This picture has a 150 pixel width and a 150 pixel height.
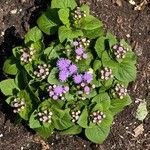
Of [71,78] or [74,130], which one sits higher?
[71,78]

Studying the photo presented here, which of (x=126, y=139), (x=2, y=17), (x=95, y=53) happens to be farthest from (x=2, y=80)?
(x=126, y=139)

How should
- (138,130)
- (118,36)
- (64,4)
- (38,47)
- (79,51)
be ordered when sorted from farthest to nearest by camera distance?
(118,36)
(138,130)
(64,4)
(38,47)
(79,51)

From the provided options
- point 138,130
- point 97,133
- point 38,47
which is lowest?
point 138,130

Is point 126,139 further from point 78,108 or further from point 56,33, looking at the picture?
point 56,33

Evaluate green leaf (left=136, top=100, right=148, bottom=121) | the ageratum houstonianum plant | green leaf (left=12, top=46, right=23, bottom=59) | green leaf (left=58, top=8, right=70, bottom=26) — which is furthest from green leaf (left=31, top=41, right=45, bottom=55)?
green leaf (left=136, top=100, right=148, bottom=121)

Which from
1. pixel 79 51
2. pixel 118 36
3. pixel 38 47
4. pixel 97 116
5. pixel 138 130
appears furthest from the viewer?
pixel 118 36

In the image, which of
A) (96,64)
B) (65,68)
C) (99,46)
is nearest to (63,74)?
Answer: (65,68)

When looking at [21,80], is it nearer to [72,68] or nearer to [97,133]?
[72,68]
